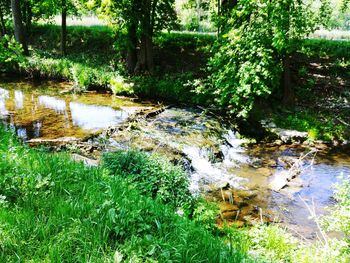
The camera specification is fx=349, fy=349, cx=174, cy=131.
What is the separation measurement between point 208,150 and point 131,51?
33.1 feet

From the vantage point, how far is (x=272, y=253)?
5254 mm

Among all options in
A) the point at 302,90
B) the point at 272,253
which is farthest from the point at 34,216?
the point at 302,90

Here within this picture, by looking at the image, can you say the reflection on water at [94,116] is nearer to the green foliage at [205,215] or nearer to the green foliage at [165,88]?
the green foliage at [165,88]

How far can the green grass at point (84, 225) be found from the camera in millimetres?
3484

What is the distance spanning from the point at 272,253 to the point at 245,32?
922cm

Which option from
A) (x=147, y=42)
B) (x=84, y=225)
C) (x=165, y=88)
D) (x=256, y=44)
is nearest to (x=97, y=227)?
(x=84, y=225)

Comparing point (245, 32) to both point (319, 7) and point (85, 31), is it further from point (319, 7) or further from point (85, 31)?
point (85, 31)

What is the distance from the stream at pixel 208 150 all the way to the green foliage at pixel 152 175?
102 cm

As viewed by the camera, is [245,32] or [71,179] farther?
[245,32]

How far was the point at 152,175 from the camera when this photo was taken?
6812mm

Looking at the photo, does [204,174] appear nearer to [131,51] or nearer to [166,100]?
[166,100]

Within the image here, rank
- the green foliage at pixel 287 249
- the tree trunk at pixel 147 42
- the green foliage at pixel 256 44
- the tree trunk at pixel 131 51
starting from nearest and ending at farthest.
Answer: the green foliage at pixel 287 249 → the green foliage at pixel 256 44 → the tree trunk at pixel 147 42 → the tree trunk at pixel 131 51

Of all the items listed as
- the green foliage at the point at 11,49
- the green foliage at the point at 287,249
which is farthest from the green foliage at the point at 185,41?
the green foliage at the point at 287,249

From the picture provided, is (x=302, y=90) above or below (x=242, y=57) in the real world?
below
